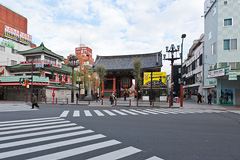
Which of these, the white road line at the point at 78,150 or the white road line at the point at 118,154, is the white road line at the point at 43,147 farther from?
the white road line at the point at 118,154

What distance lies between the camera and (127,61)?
38.7 m

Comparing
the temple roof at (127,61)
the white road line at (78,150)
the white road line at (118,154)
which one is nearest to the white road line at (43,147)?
the white road line at (78,150)

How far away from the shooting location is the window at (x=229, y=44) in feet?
72.1

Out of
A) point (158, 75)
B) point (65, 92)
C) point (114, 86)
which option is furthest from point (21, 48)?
point (158, 75)

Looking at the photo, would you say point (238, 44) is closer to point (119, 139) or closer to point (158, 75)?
point (158, 75)

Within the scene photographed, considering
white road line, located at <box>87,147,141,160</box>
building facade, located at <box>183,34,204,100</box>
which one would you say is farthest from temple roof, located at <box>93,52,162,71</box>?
white road line, located at <box>87,147,141,160</box>

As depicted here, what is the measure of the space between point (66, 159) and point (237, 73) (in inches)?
894

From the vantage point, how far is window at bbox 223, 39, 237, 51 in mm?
21969

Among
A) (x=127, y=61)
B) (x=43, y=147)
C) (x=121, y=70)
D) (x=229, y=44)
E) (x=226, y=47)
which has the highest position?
(x=229, y=44)

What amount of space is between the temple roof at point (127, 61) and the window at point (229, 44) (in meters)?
13.2

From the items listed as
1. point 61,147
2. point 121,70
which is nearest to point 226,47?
point 121,70

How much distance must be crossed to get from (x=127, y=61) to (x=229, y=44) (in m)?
Result: 21.8

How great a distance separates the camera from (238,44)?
2167 centimetres

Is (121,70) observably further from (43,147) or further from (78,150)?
(78,150)
